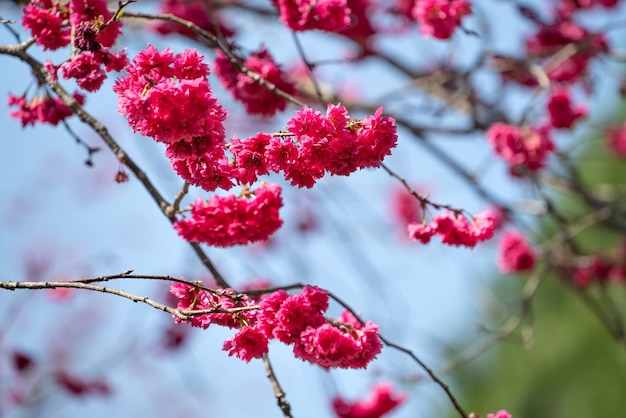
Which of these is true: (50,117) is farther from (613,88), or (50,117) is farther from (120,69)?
(613,88)

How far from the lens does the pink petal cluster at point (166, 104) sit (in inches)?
59.6

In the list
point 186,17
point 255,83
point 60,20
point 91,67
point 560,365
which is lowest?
point 91,67

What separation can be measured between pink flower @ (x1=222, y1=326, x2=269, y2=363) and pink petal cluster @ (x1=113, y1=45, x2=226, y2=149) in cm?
41

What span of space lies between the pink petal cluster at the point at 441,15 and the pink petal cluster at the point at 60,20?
1.09 metres

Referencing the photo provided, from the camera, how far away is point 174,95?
1.51 meters

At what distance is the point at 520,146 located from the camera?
3334 millimetres

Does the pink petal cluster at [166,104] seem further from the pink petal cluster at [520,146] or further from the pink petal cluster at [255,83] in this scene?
the pink petal cluster at [520,146]

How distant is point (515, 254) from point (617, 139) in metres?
2.07

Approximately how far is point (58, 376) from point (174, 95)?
10.7ft

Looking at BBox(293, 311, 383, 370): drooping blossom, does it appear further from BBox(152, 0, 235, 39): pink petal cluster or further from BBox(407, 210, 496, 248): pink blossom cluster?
BBox(152, 0, 235, 39): pink petal cluster

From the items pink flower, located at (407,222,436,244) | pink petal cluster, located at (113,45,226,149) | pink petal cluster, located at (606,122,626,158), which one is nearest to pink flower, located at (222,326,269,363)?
pink petal cluster, located at (113,45,226,149)

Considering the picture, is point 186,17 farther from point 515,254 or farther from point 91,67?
point 515,254

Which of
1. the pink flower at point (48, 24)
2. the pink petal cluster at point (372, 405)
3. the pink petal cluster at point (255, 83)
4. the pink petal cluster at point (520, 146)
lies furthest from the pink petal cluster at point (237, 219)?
the pink petal cluster at point (520, 146)

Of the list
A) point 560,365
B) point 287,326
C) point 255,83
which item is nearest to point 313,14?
point 255,83
